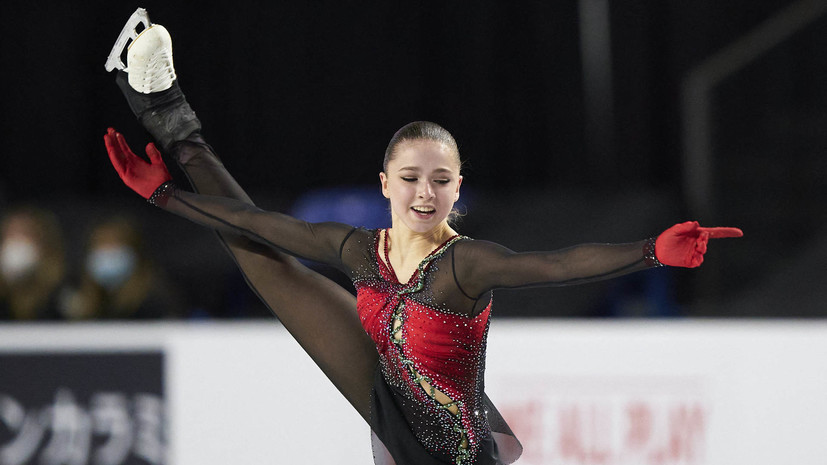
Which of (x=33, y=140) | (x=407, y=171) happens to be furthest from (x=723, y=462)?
(x=33, y=140)

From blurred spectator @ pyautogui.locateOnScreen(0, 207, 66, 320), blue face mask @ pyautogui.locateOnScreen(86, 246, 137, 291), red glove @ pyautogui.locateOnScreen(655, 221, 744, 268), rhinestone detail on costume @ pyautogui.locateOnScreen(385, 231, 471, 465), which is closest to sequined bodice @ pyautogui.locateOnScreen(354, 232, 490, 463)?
rhinestone detail on costume @ pyautogui.locateOnScreen(385, 231, 471, 465)

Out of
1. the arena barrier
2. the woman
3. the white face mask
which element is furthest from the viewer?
the white face mask

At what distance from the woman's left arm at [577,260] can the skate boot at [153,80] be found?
1011 millimetres

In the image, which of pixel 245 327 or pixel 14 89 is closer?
pixel 245 327

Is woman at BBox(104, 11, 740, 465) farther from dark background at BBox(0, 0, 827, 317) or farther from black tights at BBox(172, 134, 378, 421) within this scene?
dark background at BBox(0, 0, 827, 317)

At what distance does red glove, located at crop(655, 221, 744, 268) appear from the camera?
192 cm

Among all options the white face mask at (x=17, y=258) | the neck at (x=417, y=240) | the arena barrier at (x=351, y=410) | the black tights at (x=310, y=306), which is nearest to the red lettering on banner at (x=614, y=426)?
the arena barrier at (x=351, y=410)

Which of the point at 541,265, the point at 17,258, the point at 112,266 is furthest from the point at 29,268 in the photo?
the point at 541,265

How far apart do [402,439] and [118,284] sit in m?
2.66

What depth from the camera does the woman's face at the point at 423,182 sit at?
2.27 metres

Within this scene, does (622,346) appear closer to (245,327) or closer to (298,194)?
(245,327)

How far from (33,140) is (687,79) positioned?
3.88 metres

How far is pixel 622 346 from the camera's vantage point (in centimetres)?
371

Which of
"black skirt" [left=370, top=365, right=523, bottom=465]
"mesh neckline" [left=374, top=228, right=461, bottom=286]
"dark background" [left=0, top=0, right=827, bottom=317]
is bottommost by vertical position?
"black skirt" [left=370, top=365, right=523, bottom=465]
